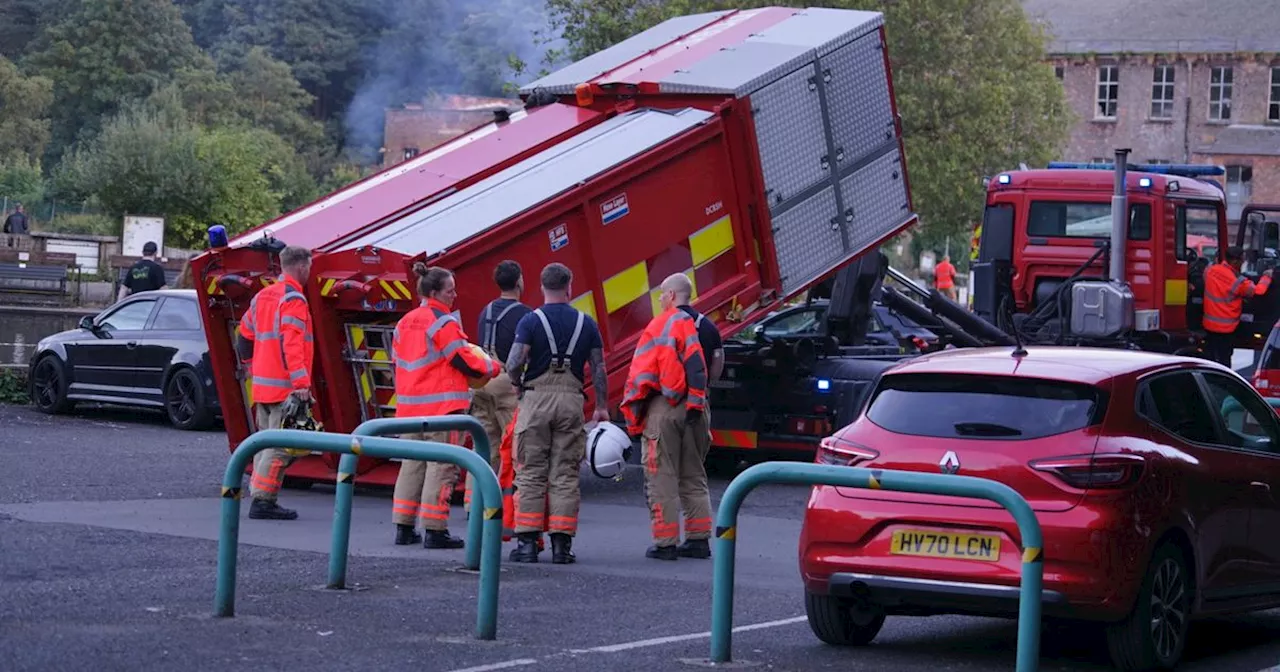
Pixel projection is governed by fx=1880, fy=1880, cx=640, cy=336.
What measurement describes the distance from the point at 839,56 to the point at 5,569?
8.58 meters

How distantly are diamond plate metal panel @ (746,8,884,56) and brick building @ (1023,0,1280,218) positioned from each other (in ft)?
168

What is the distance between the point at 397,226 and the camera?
13.4 metres

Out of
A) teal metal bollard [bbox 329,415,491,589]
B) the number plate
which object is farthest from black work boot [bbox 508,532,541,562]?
the number plate

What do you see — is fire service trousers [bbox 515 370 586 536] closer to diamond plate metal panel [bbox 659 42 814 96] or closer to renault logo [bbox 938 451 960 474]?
renault logo [bbox 938 451 960 474]

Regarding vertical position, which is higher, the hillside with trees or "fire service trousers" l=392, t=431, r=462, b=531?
the hillside with trees

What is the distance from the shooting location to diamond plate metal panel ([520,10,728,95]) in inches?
609

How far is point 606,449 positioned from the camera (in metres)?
11.5

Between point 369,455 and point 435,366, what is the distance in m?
2.93

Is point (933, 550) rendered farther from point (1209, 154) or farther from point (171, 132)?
point (1209, 154)

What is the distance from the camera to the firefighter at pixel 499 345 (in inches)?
450

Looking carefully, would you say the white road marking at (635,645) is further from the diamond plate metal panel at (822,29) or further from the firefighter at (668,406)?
the diamond plate metal panel at (822,29)

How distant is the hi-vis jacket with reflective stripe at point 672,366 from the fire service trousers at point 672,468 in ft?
0.31

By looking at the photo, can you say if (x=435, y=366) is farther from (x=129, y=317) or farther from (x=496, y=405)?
(x=129, y=317)

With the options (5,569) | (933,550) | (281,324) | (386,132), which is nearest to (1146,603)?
(933,550)
